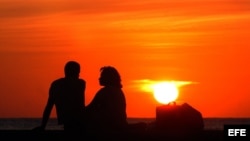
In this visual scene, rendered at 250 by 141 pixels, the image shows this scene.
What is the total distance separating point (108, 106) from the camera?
523 inches

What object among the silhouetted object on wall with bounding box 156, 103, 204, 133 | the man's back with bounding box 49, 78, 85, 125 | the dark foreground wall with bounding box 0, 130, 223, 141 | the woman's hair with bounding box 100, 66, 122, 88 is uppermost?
the woman's hair with bounding box 100, 66, 122, 88

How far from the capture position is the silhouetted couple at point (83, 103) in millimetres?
13078

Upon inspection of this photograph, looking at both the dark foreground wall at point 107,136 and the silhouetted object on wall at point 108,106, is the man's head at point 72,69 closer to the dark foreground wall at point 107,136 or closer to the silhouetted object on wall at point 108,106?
the silhouetted object on wall at point 108,106

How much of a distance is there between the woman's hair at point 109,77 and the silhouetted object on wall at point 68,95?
574mm

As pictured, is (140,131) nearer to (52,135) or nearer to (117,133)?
(117,133)

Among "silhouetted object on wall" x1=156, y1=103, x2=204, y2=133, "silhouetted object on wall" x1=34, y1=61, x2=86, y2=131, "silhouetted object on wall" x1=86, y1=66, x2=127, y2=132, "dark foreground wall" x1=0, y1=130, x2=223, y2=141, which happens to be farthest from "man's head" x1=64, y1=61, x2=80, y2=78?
"silhouetted object on wall" x1=156, y1=103, x2=204, y2=133

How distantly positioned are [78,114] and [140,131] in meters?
1.53

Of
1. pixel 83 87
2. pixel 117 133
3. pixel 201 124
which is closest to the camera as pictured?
pixel 117 133

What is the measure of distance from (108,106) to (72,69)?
92 cm

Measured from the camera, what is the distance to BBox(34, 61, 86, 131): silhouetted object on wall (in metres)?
13.4

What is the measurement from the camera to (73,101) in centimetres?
1360

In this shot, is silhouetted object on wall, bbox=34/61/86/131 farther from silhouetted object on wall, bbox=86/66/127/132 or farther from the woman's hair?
the woman's hair

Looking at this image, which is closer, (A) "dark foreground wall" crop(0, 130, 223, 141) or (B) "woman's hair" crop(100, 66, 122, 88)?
(A) "dark foreground wall" crop(0, 130, 223, 141)

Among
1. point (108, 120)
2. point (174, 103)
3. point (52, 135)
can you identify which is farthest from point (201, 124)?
point (52, 135)
